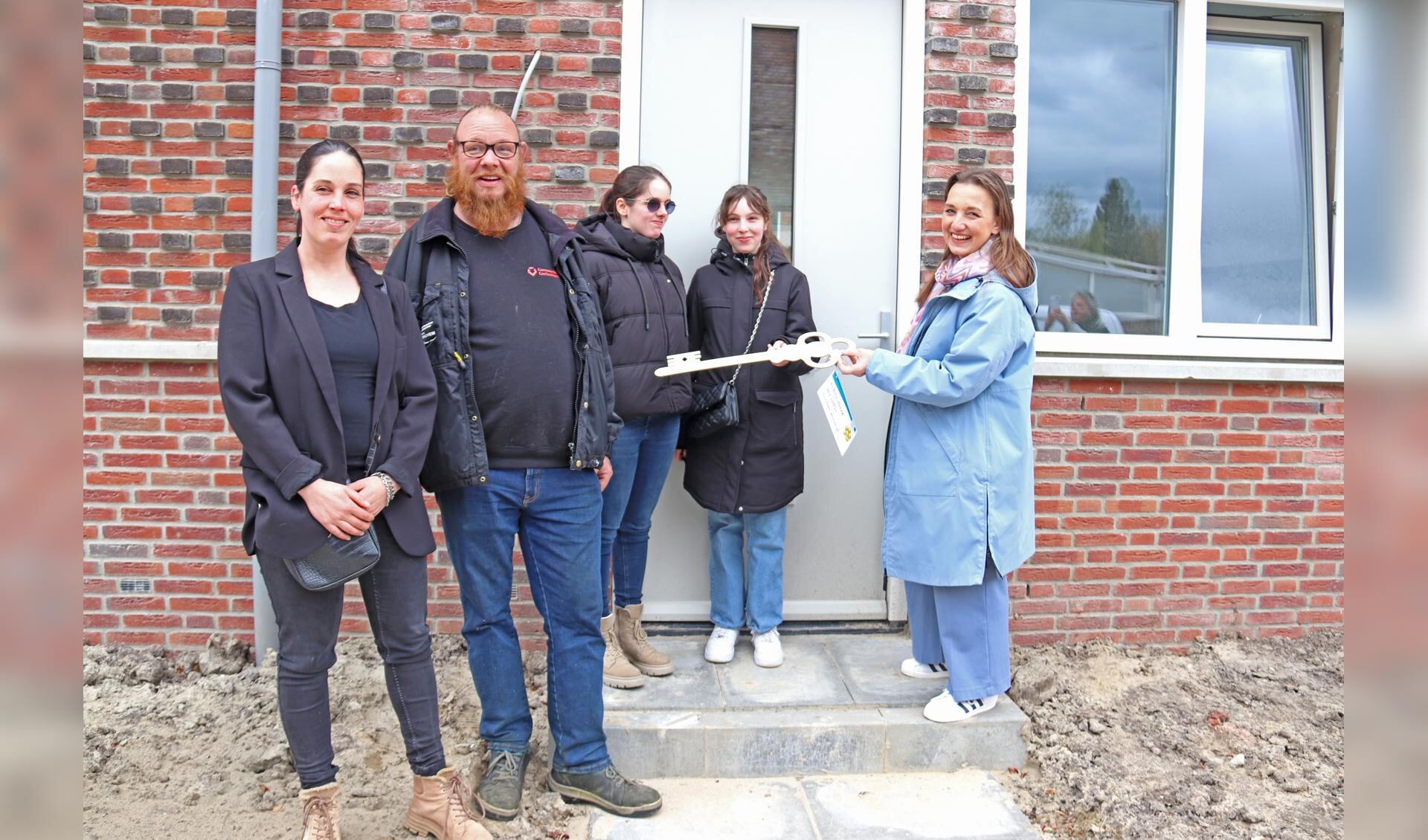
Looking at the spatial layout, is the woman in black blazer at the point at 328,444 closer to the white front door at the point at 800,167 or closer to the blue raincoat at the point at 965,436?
the blue raincoat at the point at 965,436

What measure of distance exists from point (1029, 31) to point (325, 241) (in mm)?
3338

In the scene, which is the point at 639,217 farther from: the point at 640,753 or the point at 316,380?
the point at 640,753

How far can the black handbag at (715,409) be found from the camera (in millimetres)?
3934

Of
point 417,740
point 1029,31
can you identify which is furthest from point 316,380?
point 1029,31

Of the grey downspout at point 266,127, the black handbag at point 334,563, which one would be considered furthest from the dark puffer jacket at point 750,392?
the grey downspout at point 266,127

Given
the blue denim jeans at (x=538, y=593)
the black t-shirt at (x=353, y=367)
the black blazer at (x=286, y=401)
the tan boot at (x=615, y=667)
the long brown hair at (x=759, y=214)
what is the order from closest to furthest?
the black blazer at (x=286, y=401) → the black t-shirt at (x=353, y=367) → the blue denim jeans at (x=538, y=593) → the tan boot at (x=615, y=667) → the long brown hair at (x=759, y=214)

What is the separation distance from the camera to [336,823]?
9.32 ft

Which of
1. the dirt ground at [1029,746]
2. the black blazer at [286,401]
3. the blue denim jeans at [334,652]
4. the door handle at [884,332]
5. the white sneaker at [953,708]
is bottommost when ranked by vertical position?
the dirt ground at [1029,746]

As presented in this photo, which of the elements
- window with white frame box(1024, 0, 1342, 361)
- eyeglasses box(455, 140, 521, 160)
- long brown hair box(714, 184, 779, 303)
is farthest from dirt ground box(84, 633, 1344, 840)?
eyeglasses box(455, 140, 521, 160)

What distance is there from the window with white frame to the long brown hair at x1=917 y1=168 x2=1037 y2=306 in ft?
3.42

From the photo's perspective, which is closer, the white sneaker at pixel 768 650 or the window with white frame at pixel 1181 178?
the white sneaker at pixel 768 650

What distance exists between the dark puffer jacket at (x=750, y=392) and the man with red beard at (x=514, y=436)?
32.3 inches

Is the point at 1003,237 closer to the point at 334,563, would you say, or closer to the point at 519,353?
the point at 519,353

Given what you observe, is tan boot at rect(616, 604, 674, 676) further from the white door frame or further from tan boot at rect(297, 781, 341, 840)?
the white door frame
